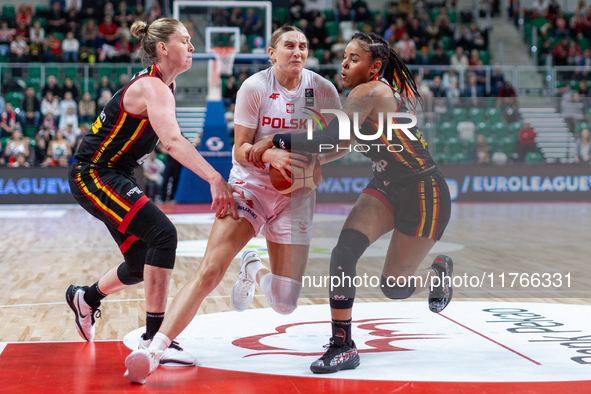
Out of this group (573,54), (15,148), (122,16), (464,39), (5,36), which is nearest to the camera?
(15,148)

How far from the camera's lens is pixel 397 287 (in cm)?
440

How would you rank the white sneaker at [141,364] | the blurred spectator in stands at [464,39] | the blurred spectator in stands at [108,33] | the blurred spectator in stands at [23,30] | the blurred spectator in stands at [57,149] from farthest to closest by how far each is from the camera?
the blurred spectator in stands at [464,39] < the blurred spectator in stands at [108,33] < the blurred spectator in stands at [23,30] < the blurred spectator in stands at [57,149] < the white sneaker at [141,364]

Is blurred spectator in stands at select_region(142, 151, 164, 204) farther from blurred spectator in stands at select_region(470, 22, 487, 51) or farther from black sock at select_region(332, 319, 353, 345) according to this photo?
black sock at select_region(332, 319, 353, 345)

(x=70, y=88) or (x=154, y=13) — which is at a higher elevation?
(x=154, y=13)

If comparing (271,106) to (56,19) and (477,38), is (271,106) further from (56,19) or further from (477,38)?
(477,38)

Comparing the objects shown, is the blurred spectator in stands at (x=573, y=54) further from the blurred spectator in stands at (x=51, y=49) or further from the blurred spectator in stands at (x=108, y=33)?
the blurred spectator in stands at (x=51, y=49)

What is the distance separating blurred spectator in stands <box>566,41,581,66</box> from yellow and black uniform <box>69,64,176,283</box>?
18154 mm

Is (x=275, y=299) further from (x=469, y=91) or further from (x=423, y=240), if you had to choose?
(x=469, y=91)

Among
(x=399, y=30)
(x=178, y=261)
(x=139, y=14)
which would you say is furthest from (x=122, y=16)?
(x=178, y=261)

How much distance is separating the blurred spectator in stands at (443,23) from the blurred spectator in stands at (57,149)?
11.5m

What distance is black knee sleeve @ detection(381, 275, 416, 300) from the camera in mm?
4363

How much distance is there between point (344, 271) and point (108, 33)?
54.7 feet

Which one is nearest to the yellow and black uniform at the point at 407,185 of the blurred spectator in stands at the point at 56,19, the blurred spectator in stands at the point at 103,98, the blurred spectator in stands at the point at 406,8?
the blurred spectator in stands at the point at 103,98

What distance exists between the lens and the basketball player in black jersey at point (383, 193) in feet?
12.8
